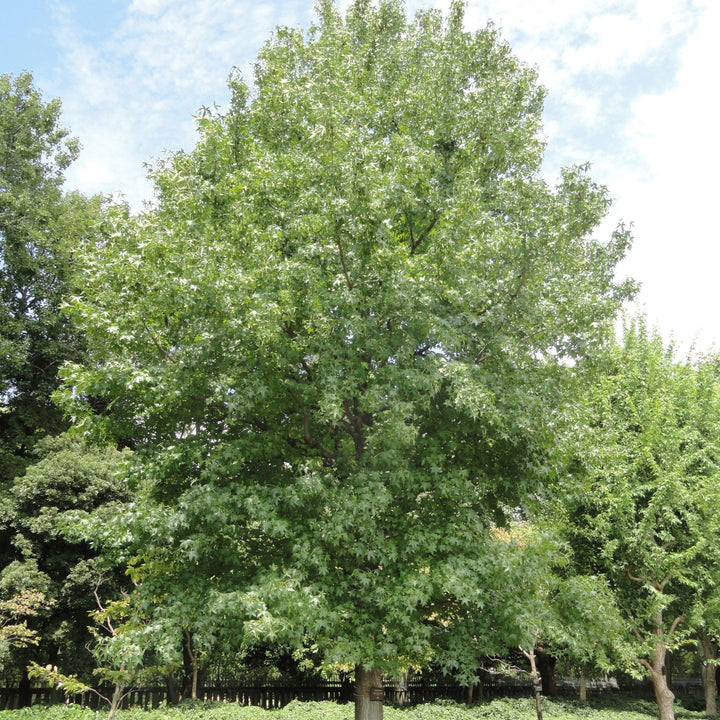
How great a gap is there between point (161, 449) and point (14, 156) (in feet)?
73.3

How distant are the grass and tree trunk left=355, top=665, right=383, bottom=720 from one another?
24.6ft

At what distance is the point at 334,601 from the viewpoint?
28.3 ft

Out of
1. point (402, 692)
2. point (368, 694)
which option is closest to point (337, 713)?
point (402, 692)

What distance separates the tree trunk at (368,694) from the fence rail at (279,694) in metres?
13.5

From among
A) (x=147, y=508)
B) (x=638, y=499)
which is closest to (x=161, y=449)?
(x=147, y=508)

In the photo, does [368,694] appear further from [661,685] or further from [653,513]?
[661,685]

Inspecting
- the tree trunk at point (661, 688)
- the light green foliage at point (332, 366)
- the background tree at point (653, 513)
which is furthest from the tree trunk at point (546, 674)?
the light green foliage at point (332, 366)

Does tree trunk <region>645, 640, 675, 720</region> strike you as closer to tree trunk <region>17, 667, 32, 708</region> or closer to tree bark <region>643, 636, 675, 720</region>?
tree bark <region>643, 636, 675, 720</region>

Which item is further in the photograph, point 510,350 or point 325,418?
point 510,350

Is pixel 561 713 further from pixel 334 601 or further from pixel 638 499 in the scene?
pixel 334 601

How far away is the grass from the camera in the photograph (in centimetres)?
1617

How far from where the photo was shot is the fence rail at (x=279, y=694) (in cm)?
2111

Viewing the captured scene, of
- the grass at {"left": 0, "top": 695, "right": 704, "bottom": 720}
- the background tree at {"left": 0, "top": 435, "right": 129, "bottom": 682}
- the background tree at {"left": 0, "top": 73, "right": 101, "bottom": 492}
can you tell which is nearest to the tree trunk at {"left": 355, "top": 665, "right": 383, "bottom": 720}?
the grass at {"left": 0, "top": 695, "right": 704, "bottom": 720}

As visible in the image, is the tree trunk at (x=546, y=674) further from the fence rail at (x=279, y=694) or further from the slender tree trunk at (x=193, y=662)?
the slender tree trunk at (x=193, y=662)
